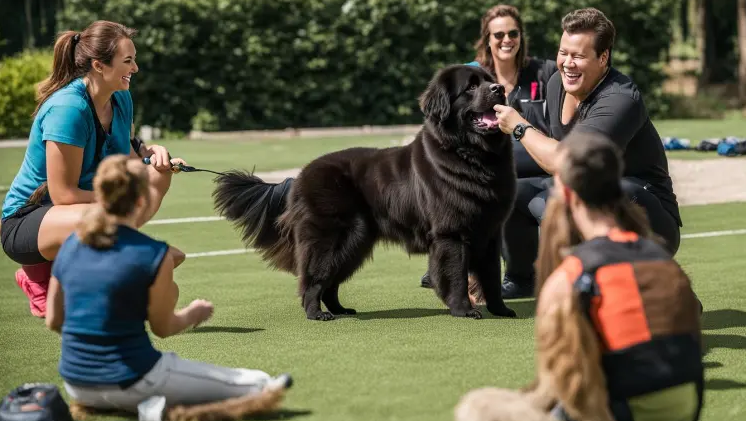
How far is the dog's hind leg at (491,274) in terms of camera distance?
677 cm

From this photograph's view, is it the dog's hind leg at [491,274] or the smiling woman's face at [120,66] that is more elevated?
the smiling woman's face at [120,66]

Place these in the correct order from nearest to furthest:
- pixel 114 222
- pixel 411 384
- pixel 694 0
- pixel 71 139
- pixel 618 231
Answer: pixel 618 231 < pixel 114 222 < pixel 411 384 < pixel 71 139 < pixel 694 0

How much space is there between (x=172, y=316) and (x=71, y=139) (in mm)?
1958

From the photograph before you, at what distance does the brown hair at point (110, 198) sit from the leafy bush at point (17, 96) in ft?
59.8

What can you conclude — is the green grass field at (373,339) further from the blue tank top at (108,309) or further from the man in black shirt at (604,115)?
the man in black shirt at (604,115)

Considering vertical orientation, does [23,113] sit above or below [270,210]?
below

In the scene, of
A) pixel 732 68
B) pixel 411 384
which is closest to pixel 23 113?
pixel 411 384

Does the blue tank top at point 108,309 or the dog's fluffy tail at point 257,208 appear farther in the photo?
the dog's fluffy tail at point 257,208

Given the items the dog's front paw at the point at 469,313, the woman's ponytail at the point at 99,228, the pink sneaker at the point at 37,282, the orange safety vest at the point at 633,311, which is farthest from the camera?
the dog's front paw at the point at 469,313

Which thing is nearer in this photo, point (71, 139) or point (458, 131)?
point (71, 139)

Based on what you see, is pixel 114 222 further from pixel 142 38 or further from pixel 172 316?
pixel 142 38

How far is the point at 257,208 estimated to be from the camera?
698 cm

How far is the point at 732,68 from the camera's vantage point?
115 ft

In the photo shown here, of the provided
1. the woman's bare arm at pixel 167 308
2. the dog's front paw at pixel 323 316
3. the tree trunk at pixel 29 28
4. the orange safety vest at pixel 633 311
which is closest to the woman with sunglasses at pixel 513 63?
the dog's front paw at pixel 323 316
